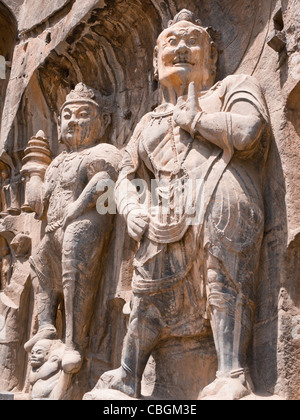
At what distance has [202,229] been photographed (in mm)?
5816

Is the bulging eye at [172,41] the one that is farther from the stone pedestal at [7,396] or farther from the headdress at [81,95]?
the stone pedestal at [7,396]

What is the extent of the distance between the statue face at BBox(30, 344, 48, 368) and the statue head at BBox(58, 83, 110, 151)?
1689mm

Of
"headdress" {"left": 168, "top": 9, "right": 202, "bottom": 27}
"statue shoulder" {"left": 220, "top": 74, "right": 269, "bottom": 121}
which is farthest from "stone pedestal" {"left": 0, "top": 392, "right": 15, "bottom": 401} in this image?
"headdress" {"left": 168, "top": 9, "right": 202, "bottom": 27}

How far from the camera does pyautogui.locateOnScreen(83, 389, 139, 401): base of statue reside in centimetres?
573

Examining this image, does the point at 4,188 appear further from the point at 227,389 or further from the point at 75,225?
the point at 227,389

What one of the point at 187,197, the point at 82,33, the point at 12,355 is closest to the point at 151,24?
the point at 82,33

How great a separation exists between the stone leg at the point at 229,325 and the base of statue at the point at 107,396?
1.92 ft

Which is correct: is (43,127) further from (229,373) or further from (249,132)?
(229,373)

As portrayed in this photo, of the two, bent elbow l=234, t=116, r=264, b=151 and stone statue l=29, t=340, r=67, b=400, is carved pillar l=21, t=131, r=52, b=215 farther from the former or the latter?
bent elbow l=234, t=116, r=264, b=151

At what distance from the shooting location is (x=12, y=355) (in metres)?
7.33

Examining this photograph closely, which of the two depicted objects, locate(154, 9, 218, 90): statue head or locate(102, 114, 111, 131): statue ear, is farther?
locate(102, 114, 111, 131): statue ear

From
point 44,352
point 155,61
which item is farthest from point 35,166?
point 44,352

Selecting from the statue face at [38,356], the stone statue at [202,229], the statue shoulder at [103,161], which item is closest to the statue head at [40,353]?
the statue face at [38,356]

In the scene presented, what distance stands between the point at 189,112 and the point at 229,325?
5.08 ft
